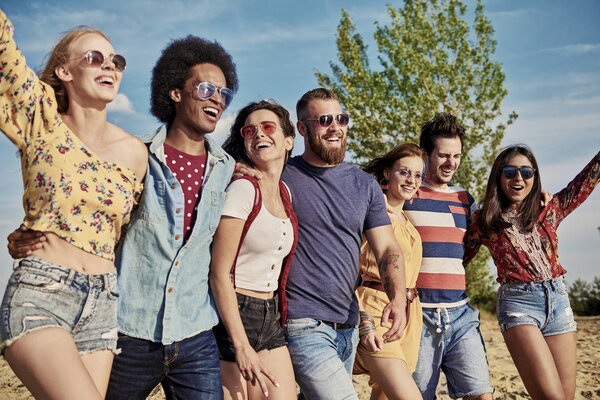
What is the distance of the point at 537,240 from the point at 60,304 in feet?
12.7

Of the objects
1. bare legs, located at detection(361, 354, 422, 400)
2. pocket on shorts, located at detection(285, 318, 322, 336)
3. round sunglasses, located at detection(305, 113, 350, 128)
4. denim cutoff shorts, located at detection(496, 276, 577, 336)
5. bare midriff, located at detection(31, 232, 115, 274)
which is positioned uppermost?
round sunglasses, located at detection(305, 113, 350, 128)

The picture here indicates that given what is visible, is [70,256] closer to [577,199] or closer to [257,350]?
[257,350]

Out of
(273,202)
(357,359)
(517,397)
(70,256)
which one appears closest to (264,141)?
(273,202)

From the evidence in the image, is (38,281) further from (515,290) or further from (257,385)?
(515,290)

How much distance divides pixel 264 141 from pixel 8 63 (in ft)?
5.30

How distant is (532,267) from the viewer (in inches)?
187

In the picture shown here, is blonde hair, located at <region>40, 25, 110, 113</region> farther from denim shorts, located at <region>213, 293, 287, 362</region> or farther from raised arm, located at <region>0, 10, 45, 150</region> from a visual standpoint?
denim shorts, located at <region>213, 293, 287, 362</region>

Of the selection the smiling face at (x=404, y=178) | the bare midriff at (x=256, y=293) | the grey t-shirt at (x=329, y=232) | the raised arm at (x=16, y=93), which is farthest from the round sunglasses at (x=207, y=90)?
the smiling face at (x=404, y=178)

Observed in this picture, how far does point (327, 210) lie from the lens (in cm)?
390

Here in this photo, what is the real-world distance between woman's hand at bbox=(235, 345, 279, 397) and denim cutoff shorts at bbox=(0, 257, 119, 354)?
694 mm

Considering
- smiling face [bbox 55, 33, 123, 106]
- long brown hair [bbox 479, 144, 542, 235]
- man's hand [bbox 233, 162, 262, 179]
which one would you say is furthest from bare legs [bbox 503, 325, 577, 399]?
smiling face [bbox 55, 33, 123, 106]

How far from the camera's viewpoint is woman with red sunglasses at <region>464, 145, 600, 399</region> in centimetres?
464

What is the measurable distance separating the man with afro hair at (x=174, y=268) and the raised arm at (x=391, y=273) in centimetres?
123

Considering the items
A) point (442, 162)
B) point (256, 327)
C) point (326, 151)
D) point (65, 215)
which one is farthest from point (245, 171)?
point (442, 162)
